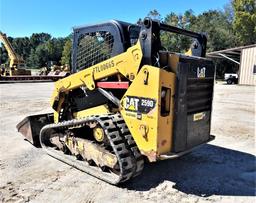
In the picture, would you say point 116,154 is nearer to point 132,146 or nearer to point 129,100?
point 132,146

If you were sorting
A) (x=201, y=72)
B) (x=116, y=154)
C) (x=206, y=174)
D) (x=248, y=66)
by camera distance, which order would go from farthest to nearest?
(x=248, y=66) → (x=206, y=174) → (x=201, y=72) → (x=116, y=154)

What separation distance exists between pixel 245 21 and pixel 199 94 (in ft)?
142

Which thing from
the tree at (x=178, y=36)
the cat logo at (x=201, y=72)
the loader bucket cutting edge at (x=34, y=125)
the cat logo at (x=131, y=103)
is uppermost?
the tree at (x=178, y=36)

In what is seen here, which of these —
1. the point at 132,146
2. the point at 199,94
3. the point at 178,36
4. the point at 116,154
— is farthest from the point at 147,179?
the point at 178,36

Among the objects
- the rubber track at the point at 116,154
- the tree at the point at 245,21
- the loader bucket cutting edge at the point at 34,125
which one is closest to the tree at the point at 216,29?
the tree at the point at 245,21

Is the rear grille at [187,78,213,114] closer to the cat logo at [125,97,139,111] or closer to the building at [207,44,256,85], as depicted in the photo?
the cat logo at [125,97,139,111]

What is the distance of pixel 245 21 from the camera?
142ft

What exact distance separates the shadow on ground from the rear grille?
1.02m

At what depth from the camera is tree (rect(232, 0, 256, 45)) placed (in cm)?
4309

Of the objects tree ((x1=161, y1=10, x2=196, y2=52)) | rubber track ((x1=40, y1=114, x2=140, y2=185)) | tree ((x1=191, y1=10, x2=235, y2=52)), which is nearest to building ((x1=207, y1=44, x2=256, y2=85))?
tree ((x1=161, y1=10, x2=196, y2=52))

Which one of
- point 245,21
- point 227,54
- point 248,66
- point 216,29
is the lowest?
point 248,66

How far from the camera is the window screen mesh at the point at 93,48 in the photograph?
4.62 meters

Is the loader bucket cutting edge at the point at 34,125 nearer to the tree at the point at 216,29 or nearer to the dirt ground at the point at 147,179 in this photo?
the dirt ground at the point at 147,179

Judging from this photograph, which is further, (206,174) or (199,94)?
(206,174)
